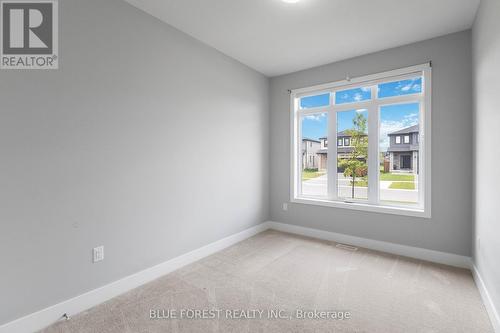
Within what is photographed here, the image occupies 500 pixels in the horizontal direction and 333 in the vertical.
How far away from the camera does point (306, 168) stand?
4.08 metres

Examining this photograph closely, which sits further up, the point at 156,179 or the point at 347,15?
the point at 347,15

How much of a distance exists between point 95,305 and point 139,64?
7.19ft

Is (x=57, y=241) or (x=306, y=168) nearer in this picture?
(x=57, y=241)

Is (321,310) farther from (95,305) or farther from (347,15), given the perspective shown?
(347,15)

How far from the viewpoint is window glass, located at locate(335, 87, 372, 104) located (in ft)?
11.3

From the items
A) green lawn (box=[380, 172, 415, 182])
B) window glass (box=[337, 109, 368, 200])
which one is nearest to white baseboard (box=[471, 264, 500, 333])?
green lawn (box=[380, 172, 415, 182])

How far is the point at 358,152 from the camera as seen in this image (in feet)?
11.5

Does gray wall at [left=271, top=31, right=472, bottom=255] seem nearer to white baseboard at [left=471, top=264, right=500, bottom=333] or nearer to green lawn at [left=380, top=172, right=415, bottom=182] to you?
green lawn at [left=380, top=172, right=415, bottom=182]

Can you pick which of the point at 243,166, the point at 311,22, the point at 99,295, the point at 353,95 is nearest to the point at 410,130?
the point at 353,95

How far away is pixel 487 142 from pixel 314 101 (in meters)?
2.31

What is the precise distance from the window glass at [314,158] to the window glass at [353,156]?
245mm

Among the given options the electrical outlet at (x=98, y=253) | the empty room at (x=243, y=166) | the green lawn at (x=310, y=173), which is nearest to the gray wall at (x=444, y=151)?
the empty room at (x=243, y=166)

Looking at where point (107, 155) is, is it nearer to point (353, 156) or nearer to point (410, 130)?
point (353, 156)

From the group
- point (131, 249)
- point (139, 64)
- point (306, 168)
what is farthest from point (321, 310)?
point (139, 64)
